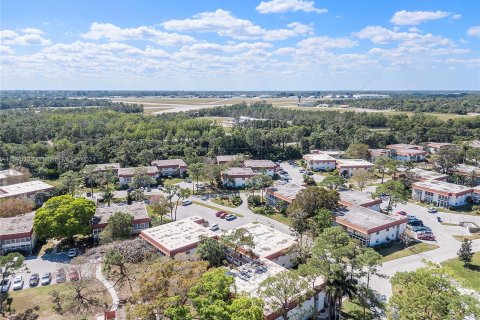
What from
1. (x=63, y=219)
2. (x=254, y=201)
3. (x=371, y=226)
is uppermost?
(x=63, y=219)

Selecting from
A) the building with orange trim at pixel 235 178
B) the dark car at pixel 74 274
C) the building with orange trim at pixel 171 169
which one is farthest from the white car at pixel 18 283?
the building with orange trim at pixel 171 169

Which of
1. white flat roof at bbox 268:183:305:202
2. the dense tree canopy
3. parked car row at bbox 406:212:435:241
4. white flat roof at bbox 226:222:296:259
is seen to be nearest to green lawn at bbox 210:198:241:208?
white flat roof at bbox 268:183:305:202

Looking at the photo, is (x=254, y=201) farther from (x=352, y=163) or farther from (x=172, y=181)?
(x=352, y=163)

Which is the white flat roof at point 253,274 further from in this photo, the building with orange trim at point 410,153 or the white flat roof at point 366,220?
the building with orange trim at point 410,153

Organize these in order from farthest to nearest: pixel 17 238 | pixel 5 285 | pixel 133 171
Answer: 1. pixel 133 171
2. pixel 17 238
3. pixel 5 285

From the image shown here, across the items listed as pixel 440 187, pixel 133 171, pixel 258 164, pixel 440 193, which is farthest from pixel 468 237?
pixel 133 171

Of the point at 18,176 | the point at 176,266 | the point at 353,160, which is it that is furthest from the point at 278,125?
the point at 176,266

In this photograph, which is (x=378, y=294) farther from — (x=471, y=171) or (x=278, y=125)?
(x=278, y=125)
